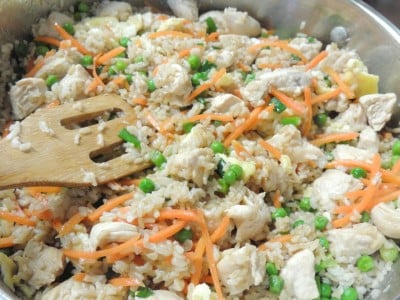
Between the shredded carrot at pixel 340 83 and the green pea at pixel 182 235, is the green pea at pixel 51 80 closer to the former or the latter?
the green pea at pixel 182 235

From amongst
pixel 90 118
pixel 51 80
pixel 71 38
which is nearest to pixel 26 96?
pixel 51 80

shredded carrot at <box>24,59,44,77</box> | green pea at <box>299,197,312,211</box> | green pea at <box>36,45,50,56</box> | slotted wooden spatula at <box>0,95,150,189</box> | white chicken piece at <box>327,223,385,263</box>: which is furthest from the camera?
green pea at <box>36,45,50,56</box>

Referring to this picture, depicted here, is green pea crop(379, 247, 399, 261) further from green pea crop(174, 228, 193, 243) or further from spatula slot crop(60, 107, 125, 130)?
spatula slot crop(60, 107, 125, 130)

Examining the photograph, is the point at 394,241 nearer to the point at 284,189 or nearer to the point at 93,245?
the point at 284,189

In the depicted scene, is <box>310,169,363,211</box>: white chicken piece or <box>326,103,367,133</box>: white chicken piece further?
<box>326,103,367,133</box>: white chicken piece

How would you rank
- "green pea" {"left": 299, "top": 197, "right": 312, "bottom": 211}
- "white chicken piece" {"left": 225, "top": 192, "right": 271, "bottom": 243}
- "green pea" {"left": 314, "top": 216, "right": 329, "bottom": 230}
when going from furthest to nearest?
1. "green pea" {"left": 299, "top": 197, "right": 312, "bottom": 211}
2. "green pea" {"left": 314, "top": 216, "right": 329, "bottom": 230}
3. "white chicken piece" {"left": 225, "top": 192, "right": 271, "bottom": 243}

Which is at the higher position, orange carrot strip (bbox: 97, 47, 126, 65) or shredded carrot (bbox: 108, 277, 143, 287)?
orange carrot strip (bbox: 97, 47, 126, 65)

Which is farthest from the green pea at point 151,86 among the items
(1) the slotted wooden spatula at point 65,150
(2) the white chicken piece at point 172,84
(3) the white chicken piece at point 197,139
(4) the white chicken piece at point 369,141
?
(4) the white chicken piece at point 369,141

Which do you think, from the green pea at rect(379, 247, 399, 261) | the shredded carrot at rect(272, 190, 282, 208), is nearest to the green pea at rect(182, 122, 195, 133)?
the shredded carrot at rect(272, 190, 282, 208)

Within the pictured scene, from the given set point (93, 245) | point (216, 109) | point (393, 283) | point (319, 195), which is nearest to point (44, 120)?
point (93, 245)
